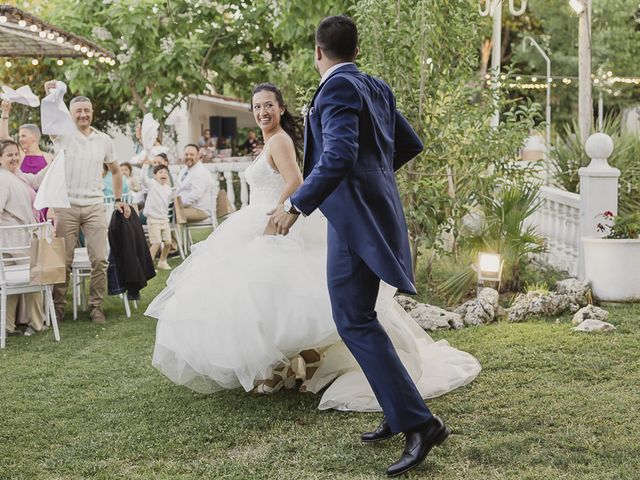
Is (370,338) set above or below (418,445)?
above

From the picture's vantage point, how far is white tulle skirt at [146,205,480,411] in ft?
15.6

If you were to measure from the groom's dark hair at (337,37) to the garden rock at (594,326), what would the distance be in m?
3.28

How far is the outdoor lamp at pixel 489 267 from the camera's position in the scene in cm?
755

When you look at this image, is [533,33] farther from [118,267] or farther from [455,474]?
[455,474]

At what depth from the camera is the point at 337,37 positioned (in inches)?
157

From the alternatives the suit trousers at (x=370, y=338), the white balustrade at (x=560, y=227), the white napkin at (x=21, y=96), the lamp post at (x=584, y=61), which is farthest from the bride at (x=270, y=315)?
the lamp post at (x=584, y=61)

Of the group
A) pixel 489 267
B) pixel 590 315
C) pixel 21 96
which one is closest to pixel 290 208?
pixel 590 315

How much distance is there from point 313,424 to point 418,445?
86 centimetres

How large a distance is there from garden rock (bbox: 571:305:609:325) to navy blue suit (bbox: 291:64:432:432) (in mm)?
3016

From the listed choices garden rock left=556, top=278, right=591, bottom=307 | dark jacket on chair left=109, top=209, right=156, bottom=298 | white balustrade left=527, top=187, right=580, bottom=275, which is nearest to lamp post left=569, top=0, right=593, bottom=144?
white balustrade left=527, top=187, right=580, bottom=275

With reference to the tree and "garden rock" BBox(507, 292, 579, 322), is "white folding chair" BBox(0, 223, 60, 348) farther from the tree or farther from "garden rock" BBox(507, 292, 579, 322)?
"garden rock" BBox(507, 292, 579, 322)

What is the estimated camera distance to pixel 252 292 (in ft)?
15.9

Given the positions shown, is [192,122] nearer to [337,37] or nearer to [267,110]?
[267,110]

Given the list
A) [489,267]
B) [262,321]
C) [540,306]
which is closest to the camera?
[262,321]
